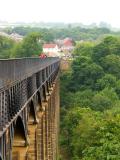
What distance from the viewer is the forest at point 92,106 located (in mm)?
32972

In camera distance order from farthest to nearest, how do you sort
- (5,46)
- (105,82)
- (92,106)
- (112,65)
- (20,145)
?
(5,46) → (112,65) → (105,82) → (92,106) → (20,145)

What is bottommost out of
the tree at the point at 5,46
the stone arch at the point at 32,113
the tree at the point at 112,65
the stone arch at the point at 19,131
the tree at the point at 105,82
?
the tree at the point at 5,46

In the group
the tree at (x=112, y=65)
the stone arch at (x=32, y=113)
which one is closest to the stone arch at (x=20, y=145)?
the stone arch at (x=32, y=113)

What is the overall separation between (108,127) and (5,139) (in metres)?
25.4

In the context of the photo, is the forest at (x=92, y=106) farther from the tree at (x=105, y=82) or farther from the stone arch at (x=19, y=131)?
the stone arch at (x=19, y=131)

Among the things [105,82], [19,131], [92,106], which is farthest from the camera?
[105,82]

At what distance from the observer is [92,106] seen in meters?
64.3

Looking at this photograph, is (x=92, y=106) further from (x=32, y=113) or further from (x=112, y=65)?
(x=32, y=113)

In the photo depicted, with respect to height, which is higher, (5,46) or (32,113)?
(32,113)

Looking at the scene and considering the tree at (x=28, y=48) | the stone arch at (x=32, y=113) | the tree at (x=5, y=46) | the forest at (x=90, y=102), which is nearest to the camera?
the stone arch at (x=32, y=113)

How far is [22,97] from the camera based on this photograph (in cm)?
1484

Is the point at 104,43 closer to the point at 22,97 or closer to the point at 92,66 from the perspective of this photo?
the point at 92,66

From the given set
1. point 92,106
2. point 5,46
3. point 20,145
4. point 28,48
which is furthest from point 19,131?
point 5,46

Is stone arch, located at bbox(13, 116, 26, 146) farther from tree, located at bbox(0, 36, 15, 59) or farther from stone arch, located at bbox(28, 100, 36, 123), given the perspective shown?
tree, located at bbox(0, 36, 15, 59)
